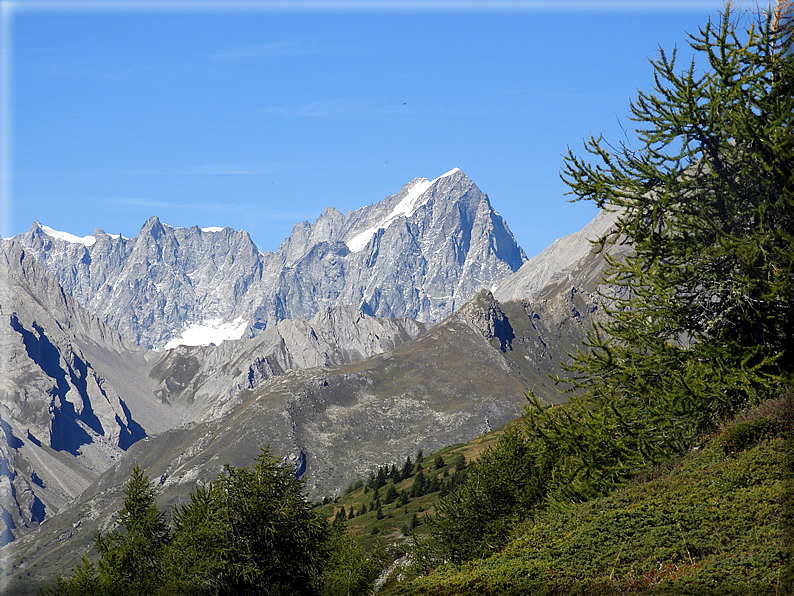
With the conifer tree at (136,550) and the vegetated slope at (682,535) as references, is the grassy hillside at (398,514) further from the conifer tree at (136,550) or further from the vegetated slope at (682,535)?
the vegetated slope at (682,535)

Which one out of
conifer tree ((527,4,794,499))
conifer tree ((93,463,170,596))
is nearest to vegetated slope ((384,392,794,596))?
conifer tree ((527,4,794,499))

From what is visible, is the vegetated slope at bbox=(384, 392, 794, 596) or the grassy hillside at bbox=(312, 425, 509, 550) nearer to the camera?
the vegetated slope at bbox=(384, 392, 794, 596)

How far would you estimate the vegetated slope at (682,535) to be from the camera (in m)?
18.1

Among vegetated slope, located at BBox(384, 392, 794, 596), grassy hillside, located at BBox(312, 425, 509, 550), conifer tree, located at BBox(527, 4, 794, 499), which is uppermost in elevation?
conifer tree, located at BBox(527, 4, 794, 499)

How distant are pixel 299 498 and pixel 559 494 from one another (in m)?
23.7

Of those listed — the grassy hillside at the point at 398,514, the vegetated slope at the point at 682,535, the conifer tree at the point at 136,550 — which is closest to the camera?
the vegetated slope at the point at 682,535

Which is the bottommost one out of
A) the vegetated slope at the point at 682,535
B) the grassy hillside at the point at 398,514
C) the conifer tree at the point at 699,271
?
the grassy hillside at the point at 398,514

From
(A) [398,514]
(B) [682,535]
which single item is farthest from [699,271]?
(A) [398,514]

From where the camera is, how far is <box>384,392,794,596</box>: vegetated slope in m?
18.1

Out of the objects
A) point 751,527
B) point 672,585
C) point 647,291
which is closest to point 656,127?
point 647,291

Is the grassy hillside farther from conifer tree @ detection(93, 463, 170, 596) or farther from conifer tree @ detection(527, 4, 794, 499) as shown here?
conifer tree @ detection(527, 4, 794, 499)

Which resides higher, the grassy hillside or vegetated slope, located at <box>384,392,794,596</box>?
vegetated slope, located at <box>384,392,794,596</box>

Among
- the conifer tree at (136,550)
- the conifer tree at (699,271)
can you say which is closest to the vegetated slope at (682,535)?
the conifer tree at (699,271)

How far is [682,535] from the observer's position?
2034 cm
